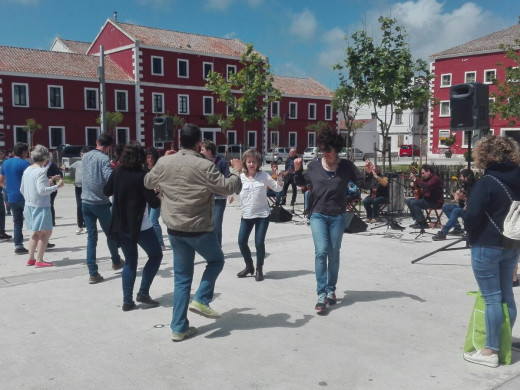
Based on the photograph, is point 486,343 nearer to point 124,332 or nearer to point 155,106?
point 124,332

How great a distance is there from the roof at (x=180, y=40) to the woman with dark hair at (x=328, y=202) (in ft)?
136

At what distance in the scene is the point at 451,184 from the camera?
15.5m

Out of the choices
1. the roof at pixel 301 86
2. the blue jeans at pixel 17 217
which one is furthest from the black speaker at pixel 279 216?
the roof at pixel 301 86

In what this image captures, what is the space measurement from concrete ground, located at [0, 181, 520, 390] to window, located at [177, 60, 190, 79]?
40.4 meters

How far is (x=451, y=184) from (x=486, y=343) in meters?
12.1

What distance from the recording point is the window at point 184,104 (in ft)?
154

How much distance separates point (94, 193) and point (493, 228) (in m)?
4.45

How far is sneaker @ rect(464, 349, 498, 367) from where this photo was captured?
13.4 ft

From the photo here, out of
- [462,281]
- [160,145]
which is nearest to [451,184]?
[462,281]

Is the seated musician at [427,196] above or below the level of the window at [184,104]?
below

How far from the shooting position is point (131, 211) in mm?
5270

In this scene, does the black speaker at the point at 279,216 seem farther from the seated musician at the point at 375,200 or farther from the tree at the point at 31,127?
the tree at the point at 31,127

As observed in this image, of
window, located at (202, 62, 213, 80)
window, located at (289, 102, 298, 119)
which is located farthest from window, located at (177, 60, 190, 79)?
window, located at (289, 102, 298, 119)

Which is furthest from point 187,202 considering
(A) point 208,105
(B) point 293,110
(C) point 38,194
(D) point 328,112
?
(D) point 328,112
